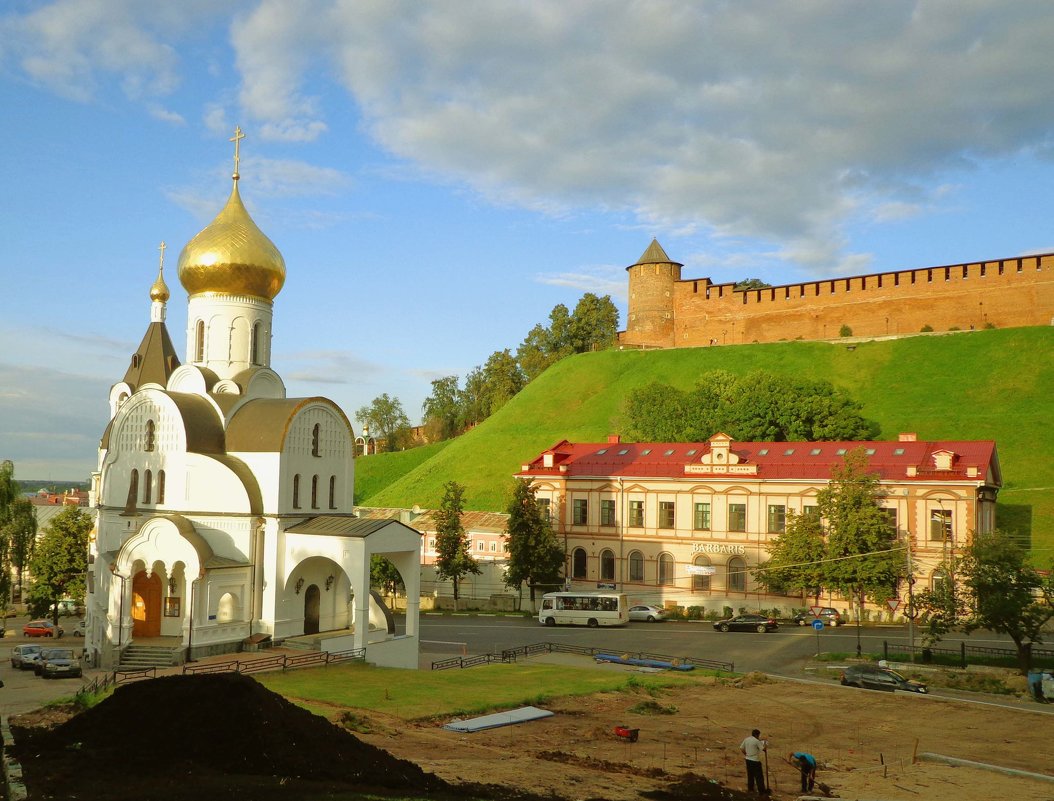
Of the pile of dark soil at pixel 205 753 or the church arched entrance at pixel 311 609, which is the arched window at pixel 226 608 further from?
the pile of dark soil at pixel 205 753

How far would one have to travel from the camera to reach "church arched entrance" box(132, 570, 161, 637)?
30.6 meters

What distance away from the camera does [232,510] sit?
101 ft

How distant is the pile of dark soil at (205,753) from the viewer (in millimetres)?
12906

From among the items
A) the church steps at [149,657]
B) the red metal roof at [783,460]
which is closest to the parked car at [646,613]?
the red metal roof at [783,460]

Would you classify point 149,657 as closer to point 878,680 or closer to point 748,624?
point 878,680

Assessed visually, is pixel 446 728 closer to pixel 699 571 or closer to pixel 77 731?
pixel 77 731

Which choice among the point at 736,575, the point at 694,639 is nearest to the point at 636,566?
the point at 736,575

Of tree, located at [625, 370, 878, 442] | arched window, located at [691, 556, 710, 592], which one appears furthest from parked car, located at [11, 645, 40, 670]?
tree, located at [625, 370, 878, 442]

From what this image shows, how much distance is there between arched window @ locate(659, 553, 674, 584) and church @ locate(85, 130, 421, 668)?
809 inches

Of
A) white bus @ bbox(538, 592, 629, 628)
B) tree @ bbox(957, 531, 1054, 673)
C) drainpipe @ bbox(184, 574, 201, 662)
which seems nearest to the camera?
drainpipe @ bbox(184, 574, 201, 662)

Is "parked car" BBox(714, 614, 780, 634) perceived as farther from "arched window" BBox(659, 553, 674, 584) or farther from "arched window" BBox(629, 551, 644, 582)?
"arched window" BBox(629, 551, 644, 582)

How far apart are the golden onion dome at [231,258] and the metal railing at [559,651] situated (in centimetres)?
1535

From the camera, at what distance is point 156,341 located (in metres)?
44.9

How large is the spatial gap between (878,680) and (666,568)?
21710 millimetres
